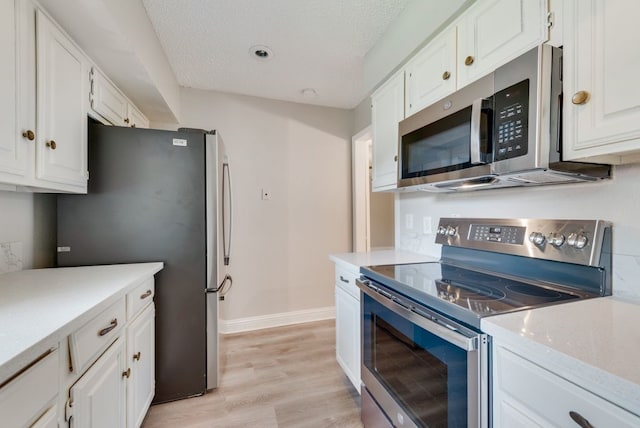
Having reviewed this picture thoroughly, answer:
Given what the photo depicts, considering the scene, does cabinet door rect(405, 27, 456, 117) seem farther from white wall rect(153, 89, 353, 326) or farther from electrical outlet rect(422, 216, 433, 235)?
white wall rect(153, 89, 353, 326)

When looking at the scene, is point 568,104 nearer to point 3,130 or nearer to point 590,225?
point 590,225

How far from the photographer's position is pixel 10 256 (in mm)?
1320

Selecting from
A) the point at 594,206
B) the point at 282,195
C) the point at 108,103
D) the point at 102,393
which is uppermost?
the point at 108,103

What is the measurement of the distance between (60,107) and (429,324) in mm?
1917

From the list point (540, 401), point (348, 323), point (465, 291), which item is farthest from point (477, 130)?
point (348, 323)

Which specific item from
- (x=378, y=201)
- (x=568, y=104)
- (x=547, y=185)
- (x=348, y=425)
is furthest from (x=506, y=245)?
(x=378, y=201)

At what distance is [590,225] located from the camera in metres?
0.96

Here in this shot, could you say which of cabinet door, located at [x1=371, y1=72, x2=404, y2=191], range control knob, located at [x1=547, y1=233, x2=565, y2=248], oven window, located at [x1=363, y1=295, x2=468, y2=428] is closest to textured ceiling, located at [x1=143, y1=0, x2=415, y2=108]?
cabinet door, located at [x1=371, y1=72, x2=404, y2=191]

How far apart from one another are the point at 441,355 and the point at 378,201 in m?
2.87

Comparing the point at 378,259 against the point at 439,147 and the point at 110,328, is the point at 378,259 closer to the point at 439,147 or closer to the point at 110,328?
the point at 439,147

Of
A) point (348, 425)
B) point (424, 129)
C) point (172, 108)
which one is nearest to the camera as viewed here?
point (424, 129)

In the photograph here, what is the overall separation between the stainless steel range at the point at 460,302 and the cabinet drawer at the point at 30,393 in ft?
3.67

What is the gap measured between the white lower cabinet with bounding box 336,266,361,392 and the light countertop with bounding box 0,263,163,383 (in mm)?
1132

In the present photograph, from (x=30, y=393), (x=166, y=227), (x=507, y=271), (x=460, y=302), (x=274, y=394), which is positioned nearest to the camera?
(x=30, y=393)
